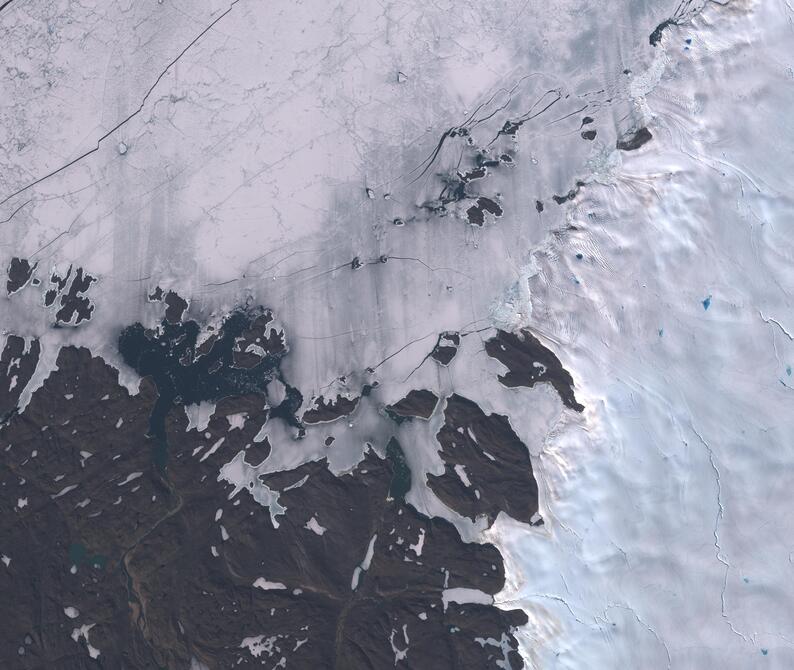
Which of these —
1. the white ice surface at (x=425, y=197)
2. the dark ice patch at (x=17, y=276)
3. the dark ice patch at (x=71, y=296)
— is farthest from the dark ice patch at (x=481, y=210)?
the dark ice patch at (x=17, y=276)

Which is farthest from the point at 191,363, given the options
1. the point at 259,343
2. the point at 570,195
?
the point at 570,195

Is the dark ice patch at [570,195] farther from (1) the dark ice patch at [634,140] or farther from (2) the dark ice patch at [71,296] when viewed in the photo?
(2) the dark ice patch at [71,296]

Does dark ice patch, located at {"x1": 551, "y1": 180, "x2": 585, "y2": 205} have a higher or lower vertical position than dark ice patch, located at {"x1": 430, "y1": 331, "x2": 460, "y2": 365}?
higher

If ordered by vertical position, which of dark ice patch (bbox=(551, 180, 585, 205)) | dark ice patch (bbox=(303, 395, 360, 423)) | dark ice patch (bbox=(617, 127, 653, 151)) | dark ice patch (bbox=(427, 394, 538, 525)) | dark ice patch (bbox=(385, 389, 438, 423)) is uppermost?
dark ice patch (bbox=(617, 127, 653, 151))

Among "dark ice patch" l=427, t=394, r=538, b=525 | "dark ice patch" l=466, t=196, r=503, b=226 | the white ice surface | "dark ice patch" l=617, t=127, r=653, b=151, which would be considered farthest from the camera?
"dark ice patch" l=466, t=196, r=503, b=226

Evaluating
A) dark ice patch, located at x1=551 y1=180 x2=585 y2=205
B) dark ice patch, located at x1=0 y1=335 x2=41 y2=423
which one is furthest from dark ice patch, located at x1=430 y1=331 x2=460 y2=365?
dark ice patch, located at x1=0 y1=335 x2=41 y2=423

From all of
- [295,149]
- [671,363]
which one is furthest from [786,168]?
[295,149]

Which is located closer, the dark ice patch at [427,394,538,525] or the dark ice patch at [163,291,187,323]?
the dark ice patch at [427,394,538,525]

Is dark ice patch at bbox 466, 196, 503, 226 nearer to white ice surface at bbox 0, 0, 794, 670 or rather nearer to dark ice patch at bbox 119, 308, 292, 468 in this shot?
white ice surface at bbox 0, 0, 794, 670

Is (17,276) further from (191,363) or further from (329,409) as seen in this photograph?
(329,409)
